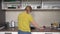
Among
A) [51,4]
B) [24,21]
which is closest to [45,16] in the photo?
[51,4]

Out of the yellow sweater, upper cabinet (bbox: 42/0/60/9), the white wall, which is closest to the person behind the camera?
the yellow sweater

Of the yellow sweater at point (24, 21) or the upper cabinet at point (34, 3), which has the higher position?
the upper cabinet at point (34, 3)

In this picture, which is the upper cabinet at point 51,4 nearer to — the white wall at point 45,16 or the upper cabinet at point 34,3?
the upper cabinet at point 34,3

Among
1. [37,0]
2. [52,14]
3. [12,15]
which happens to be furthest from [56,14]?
[12,15]

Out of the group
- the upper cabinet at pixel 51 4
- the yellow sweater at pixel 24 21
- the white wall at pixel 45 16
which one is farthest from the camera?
the white wall at pixel 45 16

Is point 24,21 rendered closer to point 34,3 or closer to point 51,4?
point 34,3

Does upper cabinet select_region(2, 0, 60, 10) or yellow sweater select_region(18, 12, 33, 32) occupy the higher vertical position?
upper cabinet select_region(2, 0, 60, 10)

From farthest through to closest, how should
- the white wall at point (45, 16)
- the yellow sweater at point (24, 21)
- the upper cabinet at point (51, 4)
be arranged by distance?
the white wall at point (45, 16) → the upper cabinet at point (51, 4) → the yellow sweater at point (24, 21)

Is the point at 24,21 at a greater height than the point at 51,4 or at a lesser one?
lesser

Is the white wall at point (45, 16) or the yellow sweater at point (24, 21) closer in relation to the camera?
the yellow sweater at point (24, 21)

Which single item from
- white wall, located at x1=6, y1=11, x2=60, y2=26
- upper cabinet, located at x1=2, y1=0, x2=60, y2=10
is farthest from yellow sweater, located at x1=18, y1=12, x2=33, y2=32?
white wall, located at x1=6, y1=11, x2=60, y2=26

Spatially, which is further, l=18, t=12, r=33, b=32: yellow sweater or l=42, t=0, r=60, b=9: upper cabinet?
l=42, t=0, r=60, b=9: upper cabinet

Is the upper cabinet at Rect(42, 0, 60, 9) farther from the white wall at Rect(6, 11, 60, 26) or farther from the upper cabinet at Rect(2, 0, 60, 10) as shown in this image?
the white wall at Rect(6, 11, 60, 26)

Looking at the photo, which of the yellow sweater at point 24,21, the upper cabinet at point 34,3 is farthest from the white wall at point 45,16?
the yellow sweater at point 24,21
